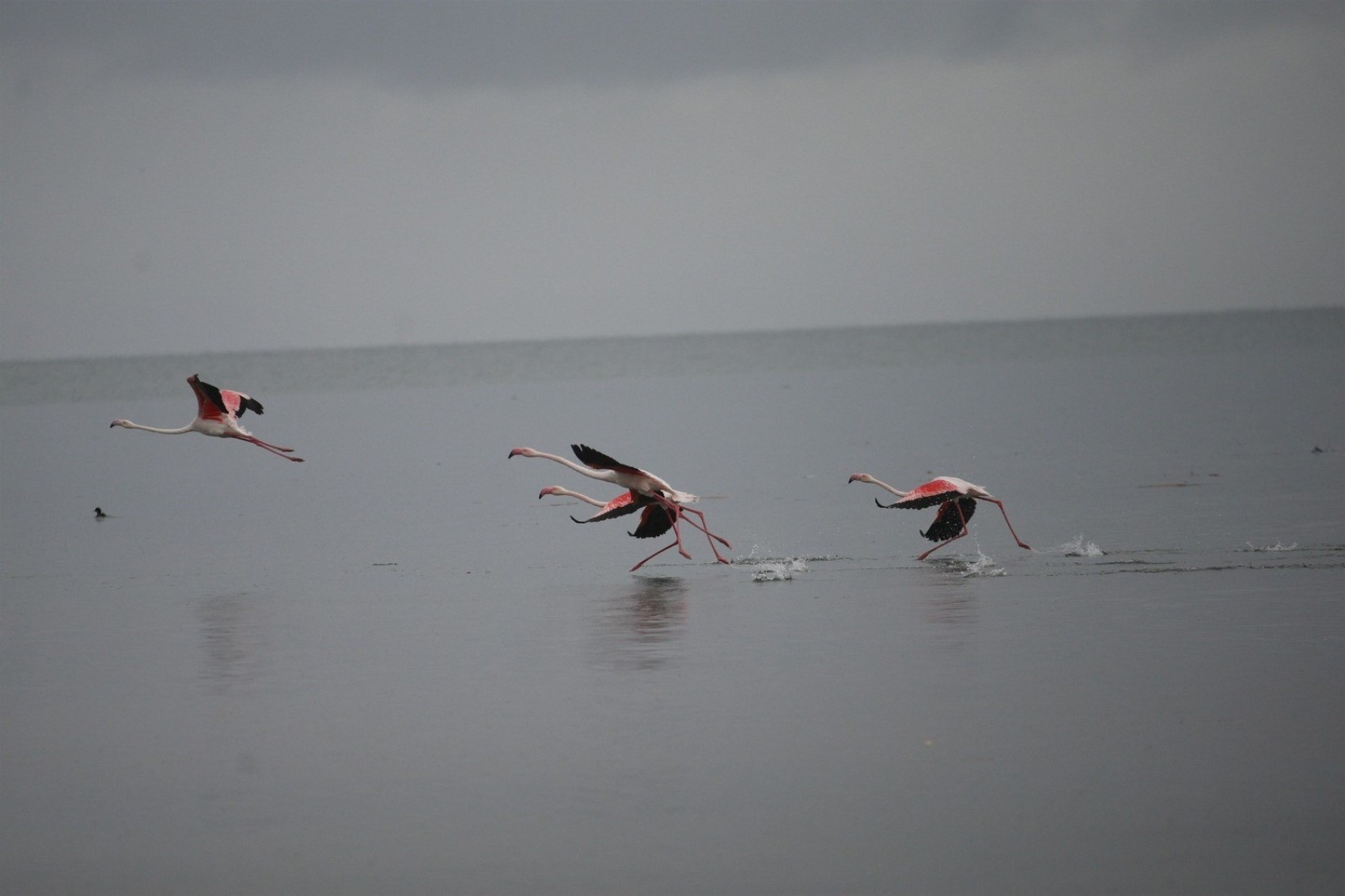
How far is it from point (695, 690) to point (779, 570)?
4.16 m

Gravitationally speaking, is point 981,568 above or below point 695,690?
above

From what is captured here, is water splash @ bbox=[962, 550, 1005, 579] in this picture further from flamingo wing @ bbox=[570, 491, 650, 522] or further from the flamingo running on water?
flamingo wing @ bbox=[570, 491, 650, 522]

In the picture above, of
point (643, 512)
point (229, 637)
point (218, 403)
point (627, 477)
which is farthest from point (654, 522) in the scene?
point (218, 403)

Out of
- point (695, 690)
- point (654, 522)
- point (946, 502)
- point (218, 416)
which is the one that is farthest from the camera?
point (218, 416)

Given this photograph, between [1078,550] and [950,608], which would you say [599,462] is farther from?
[1078,550]

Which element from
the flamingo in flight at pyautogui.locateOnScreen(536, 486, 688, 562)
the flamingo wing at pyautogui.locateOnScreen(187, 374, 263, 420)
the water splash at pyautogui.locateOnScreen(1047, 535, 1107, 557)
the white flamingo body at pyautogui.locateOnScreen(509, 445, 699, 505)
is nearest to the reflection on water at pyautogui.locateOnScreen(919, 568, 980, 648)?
the water splash at pyautogui.locateOnScreen(1047, 535, 1107, 557)

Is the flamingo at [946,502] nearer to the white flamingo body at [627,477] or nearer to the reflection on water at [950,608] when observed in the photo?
the reflection on water at [950,608]

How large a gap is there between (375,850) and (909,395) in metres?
37.7

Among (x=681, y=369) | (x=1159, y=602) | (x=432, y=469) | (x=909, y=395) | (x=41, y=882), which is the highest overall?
(x=681, y=369)

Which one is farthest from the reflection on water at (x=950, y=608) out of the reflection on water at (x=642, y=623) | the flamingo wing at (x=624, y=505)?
the flamingo wing at (x=624, y=505)

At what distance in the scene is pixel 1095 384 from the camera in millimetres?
44969

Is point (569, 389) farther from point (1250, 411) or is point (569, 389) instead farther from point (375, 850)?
point (375, 850)

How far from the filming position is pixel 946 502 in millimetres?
14516

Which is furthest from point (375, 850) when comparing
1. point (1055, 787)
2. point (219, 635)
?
point (219, 635)
